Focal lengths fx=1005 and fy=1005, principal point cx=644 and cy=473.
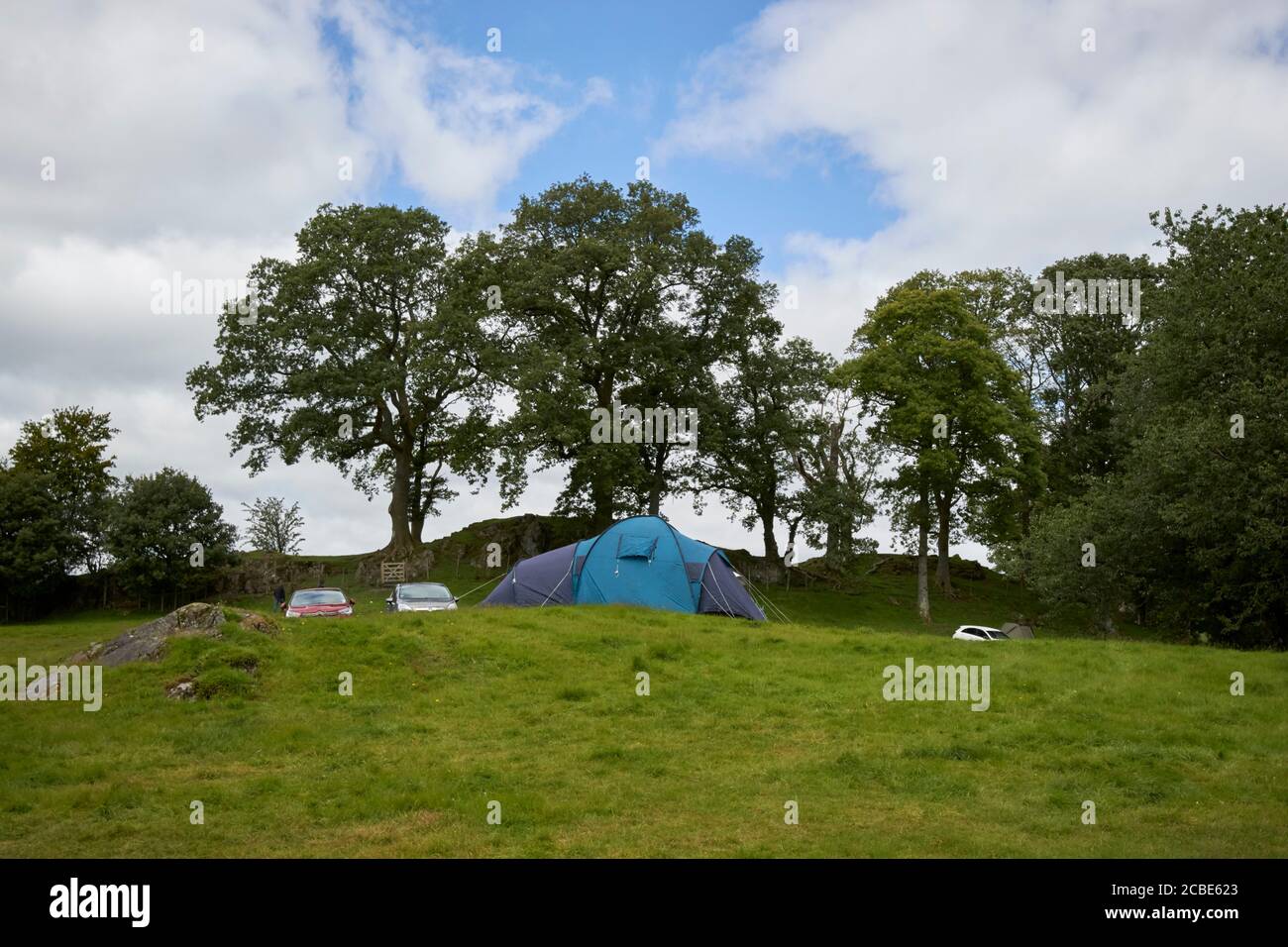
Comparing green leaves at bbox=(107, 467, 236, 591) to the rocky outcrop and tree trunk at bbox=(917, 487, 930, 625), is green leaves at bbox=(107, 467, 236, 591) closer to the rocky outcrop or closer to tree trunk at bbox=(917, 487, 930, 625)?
the rocky outcrop

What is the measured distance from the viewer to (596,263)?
4619cm

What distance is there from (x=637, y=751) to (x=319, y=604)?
705 inches

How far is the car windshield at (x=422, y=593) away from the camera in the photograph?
3039 centimetres

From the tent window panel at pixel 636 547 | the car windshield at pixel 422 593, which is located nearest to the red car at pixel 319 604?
the car windshield at pixel 422 593

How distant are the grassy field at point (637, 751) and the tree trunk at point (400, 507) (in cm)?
2543

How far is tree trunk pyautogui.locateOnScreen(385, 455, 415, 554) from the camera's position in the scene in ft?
158

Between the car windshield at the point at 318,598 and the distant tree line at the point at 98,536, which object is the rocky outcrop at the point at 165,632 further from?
the distant tree line at the point at 98,536

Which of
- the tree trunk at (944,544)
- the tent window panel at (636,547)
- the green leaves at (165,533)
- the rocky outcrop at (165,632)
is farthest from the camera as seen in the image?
the tree trunk at (944,544)

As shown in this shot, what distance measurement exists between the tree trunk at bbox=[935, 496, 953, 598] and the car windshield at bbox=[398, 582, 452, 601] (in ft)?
86.4

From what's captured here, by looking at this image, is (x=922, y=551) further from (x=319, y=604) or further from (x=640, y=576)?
(x=319, y=604)

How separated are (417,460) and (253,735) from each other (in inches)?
1430
